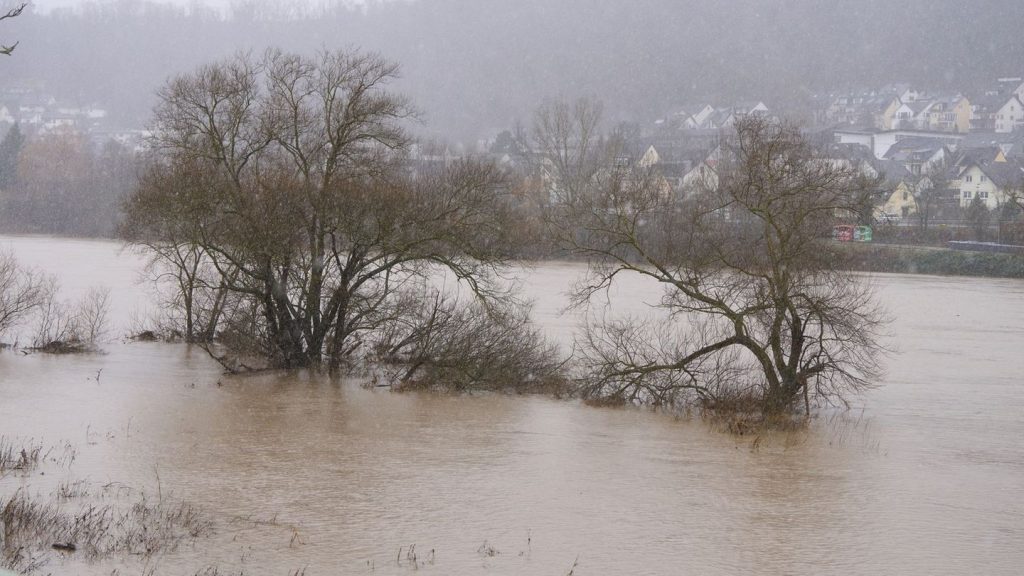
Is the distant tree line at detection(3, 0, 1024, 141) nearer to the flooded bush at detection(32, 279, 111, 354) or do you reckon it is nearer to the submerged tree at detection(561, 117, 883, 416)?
the flooded bush at detection(32, 279, 111, 354)

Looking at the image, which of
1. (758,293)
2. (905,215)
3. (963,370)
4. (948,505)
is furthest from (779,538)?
(905,215)

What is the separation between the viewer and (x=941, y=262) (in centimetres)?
5181

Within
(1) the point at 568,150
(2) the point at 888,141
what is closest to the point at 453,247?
(1) the point at 568,150

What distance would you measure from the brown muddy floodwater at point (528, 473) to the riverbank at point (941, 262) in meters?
26.4

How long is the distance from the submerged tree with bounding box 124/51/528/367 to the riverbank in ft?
101

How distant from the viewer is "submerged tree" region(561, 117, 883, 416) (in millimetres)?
20094

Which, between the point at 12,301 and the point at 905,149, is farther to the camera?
the point at 905,149

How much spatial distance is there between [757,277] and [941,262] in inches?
1369

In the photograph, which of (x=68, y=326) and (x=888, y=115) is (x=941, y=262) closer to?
(x=68, y=326)

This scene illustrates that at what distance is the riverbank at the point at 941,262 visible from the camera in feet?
166

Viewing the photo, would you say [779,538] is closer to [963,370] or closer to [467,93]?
[963,370]

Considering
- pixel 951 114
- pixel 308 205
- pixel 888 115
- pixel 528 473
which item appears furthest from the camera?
pixel 888 115

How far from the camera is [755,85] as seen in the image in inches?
5507

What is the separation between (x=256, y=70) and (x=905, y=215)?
48.7 metres
